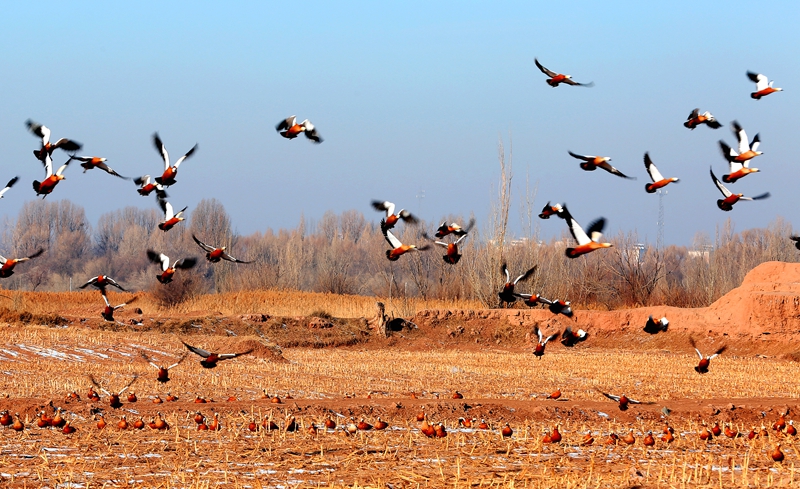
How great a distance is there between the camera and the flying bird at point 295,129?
1405 centimetres

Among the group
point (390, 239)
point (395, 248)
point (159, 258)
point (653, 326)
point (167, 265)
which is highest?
point (390, 239)

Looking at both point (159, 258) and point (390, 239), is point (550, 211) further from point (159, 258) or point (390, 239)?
point (159, 258)

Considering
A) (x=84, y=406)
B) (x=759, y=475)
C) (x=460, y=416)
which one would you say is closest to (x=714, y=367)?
(x=460, y=416)

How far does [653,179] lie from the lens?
13.6 metres

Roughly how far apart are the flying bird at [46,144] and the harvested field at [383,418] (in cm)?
357

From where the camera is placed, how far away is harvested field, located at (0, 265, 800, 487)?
916 cm

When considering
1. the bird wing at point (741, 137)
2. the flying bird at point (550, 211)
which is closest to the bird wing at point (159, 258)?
the flying bird at point (550, 211)

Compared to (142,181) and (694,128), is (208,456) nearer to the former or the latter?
(142,181)

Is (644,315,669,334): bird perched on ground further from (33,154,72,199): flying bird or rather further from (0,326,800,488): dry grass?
(33,154,72,199): flying bird

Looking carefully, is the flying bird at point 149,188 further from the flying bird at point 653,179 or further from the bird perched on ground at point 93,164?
the flying bird at point 653,179

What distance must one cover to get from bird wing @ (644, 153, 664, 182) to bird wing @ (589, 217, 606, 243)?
4.33 feet

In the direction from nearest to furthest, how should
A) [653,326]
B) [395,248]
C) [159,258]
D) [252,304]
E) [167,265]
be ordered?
[653,326], [395,248], [167,265], [159,258], [252,304]

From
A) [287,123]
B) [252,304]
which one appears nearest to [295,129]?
[287,123]

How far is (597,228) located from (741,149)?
3.13 meters
